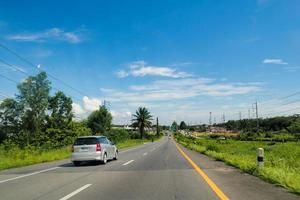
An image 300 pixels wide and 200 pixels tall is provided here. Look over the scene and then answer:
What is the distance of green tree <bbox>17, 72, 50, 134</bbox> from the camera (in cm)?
8106

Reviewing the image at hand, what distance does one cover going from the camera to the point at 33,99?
3194 inches

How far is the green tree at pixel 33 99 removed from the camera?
81.1 metres

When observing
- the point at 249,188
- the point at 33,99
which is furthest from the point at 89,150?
the point at 33,99

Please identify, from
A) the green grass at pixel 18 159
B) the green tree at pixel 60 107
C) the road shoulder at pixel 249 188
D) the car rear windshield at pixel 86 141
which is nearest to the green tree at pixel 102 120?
the green tree at pixel 60 107

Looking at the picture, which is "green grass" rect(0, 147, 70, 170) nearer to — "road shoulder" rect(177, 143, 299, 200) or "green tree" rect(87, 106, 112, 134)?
"road shoulder" rect(177, 143, 299, 200)

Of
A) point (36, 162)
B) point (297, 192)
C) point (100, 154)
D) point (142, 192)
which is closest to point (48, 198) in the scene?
point (142, 192)

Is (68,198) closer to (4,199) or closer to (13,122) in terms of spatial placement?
(4,199)

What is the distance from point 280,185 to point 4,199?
7.78 m

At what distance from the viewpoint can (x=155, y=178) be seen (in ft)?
46.6

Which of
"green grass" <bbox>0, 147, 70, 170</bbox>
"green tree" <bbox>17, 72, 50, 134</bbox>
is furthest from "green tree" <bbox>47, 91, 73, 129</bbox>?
"green grass" <bbox>0, 147, 70, 170</bbox>

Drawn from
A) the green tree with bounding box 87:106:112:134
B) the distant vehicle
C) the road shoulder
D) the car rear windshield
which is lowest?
the road shoulder

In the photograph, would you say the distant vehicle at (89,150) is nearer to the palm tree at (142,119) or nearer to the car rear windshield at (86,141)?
the car rear windshield at (86,141)

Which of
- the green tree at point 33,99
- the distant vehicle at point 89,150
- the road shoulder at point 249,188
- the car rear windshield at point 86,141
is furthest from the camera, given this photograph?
the green tree at point 33,99

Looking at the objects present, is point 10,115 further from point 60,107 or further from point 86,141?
point 86,141
